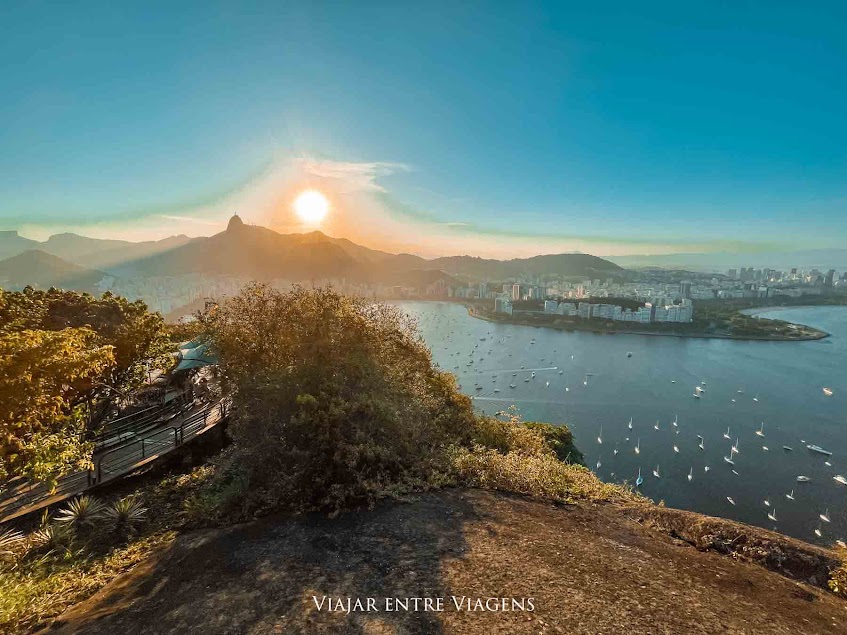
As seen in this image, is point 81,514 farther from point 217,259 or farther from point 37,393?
point 217,259

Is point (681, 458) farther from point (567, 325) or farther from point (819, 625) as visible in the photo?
point (567, 325)

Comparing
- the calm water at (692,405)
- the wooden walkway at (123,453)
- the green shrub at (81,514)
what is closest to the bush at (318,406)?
the wooden walkway at (123,453)

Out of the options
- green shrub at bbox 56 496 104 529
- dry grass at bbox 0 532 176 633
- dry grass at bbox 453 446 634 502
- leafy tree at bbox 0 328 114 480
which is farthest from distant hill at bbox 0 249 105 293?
dry grass at bbox 453 446 634 502

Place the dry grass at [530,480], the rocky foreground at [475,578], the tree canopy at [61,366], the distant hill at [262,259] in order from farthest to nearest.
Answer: the distant hill at [262,259] < the dry grass at [530,480] < the tree canopy at [61,366] < the rocky foreground at [475,578]

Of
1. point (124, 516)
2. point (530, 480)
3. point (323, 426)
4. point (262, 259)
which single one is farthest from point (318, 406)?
point (262, 259)

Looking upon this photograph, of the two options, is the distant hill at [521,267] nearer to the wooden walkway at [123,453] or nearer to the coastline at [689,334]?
the coastline at [689,334]

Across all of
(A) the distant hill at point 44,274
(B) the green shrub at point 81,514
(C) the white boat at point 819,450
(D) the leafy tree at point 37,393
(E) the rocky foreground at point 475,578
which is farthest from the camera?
(A) the distant hill at point 44,274

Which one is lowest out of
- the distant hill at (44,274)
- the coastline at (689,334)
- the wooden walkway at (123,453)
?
the coastline at (689,334)
